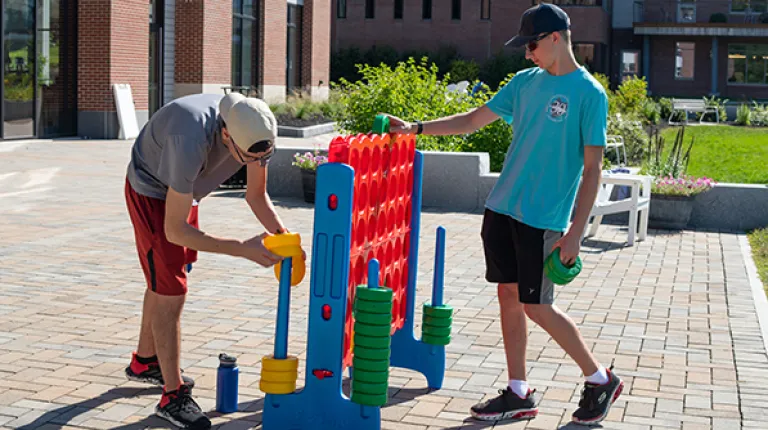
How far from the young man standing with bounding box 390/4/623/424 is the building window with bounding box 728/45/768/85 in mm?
61466

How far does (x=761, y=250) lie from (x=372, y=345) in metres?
7.47

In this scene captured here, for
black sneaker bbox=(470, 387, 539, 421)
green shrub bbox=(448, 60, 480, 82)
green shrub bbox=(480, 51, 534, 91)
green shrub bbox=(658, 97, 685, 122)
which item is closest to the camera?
black sneaker bbox=(470, 387, 539, 421)

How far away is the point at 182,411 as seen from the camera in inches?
189

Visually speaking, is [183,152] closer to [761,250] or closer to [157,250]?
[157,250]

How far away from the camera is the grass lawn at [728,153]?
18766mm

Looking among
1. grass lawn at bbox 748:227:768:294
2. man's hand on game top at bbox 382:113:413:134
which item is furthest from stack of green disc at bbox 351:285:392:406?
grass lawn at bbox 748:227:768:294

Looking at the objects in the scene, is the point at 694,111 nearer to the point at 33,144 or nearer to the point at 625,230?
the point at 33,144

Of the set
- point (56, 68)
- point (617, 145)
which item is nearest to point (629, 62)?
point (56, 68)

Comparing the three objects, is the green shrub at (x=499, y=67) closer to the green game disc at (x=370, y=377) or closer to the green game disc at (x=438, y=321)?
the green game disc at (x=438, y=321)

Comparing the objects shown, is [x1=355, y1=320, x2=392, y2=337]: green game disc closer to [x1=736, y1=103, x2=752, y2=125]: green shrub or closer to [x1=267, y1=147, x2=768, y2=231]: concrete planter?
[x1=267, y1=147, x2=768, y2=231]: concrete planter

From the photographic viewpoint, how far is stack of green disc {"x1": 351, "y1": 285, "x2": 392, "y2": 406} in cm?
466

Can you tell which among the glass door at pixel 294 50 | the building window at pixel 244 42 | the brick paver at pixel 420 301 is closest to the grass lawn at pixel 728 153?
the brick paver at pixel 420 301

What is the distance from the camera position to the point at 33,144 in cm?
2134

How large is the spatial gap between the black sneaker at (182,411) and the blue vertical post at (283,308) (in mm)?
471
